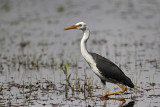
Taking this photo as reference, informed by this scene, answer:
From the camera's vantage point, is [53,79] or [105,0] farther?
[105,0]

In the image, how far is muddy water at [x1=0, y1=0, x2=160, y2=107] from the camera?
9.70 meters

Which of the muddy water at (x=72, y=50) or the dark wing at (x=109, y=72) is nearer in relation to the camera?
the dark wing at (x=109, y=72)

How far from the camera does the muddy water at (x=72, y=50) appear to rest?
31.8 feet

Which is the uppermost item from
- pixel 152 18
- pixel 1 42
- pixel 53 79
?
pixel 152 18

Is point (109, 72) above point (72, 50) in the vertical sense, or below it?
below

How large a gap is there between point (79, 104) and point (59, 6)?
20724 millimetres

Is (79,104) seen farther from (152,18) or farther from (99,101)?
(152,18)

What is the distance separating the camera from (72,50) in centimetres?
1606

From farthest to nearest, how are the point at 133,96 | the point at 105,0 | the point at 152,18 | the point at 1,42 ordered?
the point at 105,0
the point at 152,18
the point at 1,42
the point at 133,96

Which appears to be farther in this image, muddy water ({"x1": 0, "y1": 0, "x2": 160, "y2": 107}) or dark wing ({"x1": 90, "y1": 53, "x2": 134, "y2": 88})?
muddy water ({"x1": 0, "y1": 0, "x2": 160, "y2": 107})

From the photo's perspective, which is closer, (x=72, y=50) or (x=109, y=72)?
(x=109, y=72)

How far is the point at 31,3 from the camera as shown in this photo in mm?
30016

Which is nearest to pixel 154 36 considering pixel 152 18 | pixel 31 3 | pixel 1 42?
pixel 152 18

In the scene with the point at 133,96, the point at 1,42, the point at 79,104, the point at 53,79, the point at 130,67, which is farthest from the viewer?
the point at 1,42
